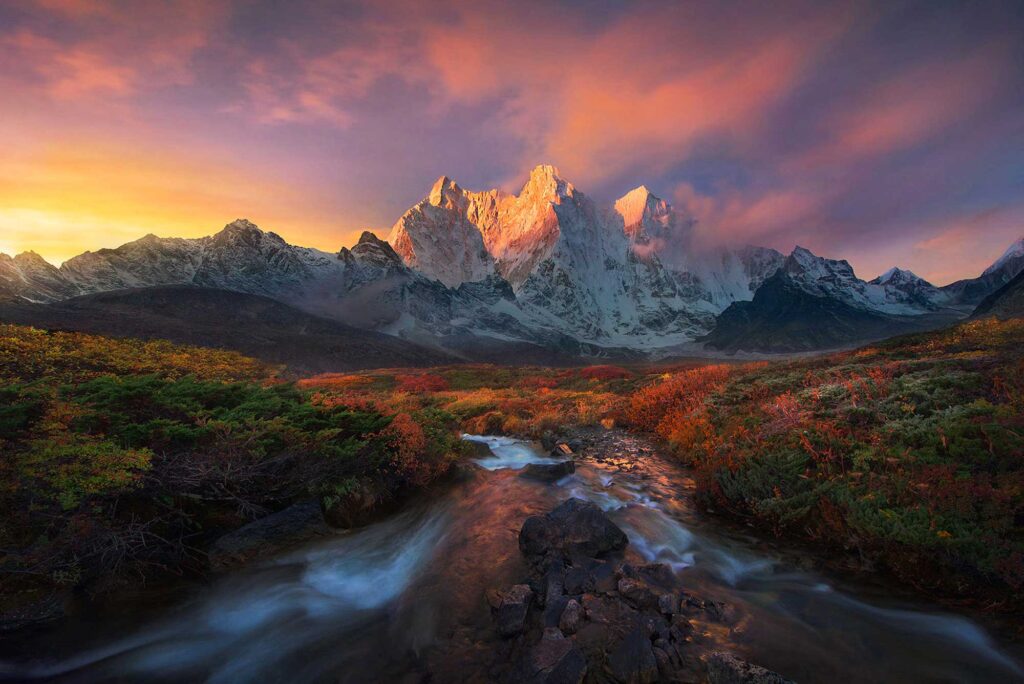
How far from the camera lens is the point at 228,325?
105062 millimetres

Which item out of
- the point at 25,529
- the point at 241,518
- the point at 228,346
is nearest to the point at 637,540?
the point at 241,518

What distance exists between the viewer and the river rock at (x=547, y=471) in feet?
37.6

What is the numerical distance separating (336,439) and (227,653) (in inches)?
190

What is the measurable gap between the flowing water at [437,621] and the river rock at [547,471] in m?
2.02

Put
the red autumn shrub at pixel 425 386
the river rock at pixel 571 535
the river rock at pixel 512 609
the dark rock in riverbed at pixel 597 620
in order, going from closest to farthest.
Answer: the dark rock in riverbed at pixel 597 620
the river rock at pixel 512 609
the river rock at pixel 571 535
the red autumn shrub at pixel 425 386

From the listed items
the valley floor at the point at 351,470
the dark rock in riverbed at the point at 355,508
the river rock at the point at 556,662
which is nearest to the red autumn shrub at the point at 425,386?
the valley floor at the point at 351,470

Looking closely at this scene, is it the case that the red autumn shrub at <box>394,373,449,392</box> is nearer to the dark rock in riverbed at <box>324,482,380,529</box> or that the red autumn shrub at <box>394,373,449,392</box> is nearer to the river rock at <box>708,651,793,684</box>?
the dark rock in riverbed at <box>324,482,380,529</box>

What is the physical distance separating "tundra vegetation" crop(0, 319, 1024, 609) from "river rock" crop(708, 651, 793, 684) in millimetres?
4043

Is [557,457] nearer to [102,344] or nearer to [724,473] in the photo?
[724,473]

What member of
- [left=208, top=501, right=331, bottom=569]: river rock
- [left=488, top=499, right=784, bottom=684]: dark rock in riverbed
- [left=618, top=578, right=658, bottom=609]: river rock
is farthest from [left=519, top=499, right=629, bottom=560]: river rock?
[left=208, top=501, right=331, bottom=569]: river rock

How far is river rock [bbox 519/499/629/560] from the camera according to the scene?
707cm

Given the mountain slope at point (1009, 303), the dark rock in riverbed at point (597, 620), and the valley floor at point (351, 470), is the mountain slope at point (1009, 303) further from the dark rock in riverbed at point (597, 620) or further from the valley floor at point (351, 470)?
the dark rock in riverbed at point (597, 620)

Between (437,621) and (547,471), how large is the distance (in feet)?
19.3

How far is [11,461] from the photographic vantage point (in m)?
6.66
